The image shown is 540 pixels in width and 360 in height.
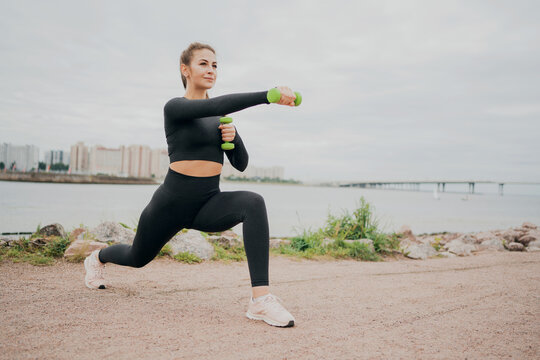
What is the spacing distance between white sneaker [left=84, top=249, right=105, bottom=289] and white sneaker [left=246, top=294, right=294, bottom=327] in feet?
5.22

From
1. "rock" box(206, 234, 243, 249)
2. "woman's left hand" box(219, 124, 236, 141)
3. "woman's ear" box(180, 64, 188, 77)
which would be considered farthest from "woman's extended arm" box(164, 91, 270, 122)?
"rock" box(206, 234, 243, 249)

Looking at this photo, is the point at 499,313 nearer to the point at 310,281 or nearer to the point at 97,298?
the point at 310,281

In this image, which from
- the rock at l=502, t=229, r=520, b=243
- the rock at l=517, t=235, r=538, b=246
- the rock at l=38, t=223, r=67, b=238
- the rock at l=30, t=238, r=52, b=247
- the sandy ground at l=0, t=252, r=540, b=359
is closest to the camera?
the sandy ground at l=0, t=252, r=540, b=359

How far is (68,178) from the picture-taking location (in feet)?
211

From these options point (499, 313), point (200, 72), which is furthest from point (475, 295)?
point (200, 72)

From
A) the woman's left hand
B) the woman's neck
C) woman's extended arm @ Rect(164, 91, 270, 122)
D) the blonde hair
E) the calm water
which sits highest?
the blonde hair

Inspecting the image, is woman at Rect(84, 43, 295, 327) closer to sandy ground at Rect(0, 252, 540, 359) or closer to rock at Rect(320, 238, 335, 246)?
sandy ground at Rect(0, 252, 540, 359)

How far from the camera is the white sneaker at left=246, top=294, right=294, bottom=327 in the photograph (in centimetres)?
261

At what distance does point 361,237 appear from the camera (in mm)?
7469

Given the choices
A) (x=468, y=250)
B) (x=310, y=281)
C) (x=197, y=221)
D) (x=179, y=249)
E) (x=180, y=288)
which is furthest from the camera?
(x=468, y=250)

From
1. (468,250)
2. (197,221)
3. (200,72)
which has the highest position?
(200,72)

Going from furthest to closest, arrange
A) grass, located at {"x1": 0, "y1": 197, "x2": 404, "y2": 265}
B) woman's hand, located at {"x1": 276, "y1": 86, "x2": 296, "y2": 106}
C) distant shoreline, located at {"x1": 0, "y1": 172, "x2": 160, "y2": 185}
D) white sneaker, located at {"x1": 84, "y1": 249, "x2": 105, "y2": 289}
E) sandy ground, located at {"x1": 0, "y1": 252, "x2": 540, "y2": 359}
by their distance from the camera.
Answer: distant shoreline, located at {"x1": 0, "y1": 172, "x2": 160, "y2": 185} < grass, located at {"x1": 0, "y1": 197, "x2": 404, "y2": 265} < white sneaker, located at {"x1": 84, "y1": 249, "x2": 105, "y2": 289} < woman's hand, located at {"x1": 276, "y1": 86, "x2": 296, "y2": 106} < sandy ground, located at {"x1": 0, "y1": 252, "x2": 540, "y2": 359}

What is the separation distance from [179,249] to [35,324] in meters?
2.97

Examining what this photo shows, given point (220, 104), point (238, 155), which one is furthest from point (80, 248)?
point (220, 104)
